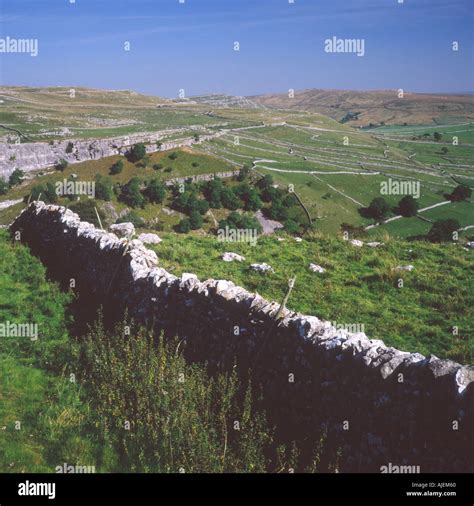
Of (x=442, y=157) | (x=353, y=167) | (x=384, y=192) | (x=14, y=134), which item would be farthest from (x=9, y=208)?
(x=442, y=157)

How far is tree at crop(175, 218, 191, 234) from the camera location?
9681 centimetres

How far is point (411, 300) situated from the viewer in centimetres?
1372

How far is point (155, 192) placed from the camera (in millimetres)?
111250

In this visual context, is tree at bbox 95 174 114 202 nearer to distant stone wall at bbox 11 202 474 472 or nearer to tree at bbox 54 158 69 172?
tree at bbox 54 158 69 172

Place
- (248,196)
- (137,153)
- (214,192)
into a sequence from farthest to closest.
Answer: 1. (137,153)
2. (214,192)
3. (248,196)

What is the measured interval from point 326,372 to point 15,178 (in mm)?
130307

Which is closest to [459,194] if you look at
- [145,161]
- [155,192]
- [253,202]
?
[253,202]

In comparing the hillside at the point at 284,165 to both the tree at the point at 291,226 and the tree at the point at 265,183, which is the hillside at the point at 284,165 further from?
the tree at the point at 291,226

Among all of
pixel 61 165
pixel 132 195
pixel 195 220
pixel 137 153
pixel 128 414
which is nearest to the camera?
pixel 128 414

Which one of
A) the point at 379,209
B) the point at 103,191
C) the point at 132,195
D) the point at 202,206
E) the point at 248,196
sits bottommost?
the point at 379,209

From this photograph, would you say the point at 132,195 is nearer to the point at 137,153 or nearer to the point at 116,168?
the point at 116,168

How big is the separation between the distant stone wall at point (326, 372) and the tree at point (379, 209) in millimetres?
94772

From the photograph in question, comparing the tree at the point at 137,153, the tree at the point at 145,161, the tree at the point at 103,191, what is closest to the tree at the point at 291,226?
the tree at the point at 103,191
